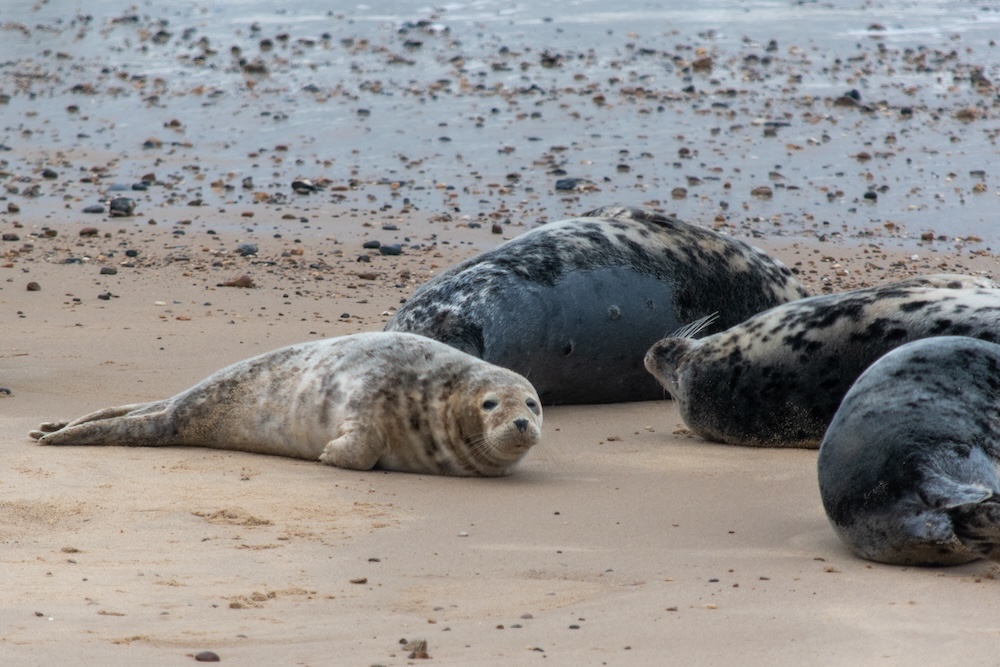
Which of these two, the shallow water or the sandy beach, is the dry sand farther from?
the shallow water

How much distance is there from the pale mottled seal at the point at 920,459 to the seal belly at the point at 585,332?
2.56 meters

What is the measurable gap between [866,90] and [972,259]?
6047 millimetres

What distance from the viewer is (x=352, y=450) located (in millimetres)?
5246

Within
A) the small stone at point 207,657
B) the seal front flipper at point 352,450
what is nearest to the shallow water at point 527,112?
the seal front flipper at point 352,450

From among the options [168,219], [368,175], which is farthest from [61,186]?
[368,175]

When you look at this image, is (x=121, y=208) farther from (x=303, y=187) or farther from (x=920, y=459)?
(x=920, y=459)

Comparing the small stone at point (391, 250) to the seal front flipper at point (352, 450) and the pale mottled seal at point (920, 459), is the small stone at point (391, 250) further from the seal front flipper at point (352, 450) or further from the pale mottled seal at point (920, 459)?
the pale mottled seal at point (920, 459)

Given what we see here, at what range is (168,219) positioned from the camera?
10930mm

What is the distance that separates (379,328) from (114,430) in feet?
7.69

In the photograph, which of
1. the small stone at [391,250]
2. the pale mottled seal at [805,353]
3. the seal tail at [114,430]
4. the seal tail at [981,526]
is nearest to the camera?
the seal tail at [981,526]

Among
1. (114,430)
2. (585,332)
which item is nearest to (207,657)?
(114,430)

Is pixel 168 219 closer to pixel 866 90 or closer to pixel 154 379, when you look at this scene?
pixel 154 379

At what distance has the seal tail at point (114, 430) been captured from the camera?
546cm

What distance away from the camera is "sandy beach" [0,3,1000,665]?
3.29 m
